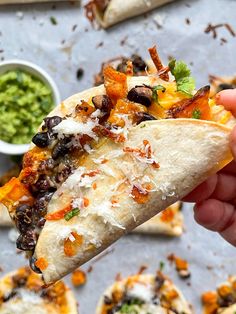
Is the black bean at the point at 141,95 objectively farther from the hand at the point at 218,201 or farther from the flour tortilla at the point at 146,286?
the flour tortilla at the point at 146,286

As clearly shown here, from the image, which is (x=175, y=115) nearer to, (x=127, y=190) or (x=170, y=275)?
(x=127, y=190)

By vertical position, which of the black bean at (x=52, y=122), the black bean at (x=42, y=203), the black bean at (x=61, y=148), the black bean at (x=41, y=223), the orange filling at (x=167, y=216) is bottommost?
the orange filling at (x=167, y=216)

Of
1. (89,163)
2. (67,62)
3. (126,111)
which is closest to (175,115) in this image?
(126,111)

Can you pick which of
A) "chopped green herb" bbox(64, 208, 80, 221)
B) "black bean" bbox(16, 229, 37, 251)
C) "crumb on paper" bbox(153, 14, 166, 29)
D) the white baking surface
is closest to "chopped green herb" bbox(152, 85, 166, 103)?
"chopped green herb" bbox(64, 208, 80, 221)

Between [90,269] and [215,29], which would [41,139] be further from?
[215,29]

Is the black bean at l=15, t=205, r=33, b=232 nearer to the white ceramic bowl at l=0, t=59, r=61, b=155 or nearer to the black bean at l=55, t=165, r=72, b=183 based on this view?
the black bean at l=55, t=165, r=72, b=183

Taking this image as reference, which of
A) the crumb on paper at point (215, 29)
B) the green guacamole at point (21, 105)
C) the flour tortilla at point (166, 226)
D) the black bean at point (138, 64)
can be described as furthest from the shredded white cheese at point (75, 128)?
the crumb on paper at point (215, 29)

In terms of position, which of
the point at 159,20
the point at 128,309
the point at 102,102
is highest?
the point at 102,102

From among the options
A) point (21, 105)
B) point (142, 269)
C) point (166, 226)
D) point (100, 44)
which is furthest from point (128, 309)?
point (100, 44)

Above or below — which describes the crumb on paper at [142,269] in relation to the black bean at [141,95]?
below
